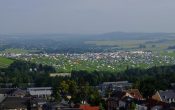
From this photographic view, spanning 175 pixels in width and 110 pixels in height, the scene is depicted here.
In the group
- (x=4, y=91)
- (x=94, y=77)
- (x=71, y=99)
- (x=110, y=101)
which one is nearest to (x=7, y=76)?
(x=94, y=77)

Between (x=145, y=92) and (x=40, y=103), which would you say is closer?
(x=40, y=103)

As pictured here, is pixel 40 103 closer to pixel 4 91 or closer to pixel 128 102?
pixel 128 102

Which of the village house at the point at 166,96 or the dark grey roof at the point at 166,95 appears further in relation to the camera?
the dark grey roof at the point at 166,95

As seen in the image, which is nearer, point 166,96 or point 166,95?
point 166,96

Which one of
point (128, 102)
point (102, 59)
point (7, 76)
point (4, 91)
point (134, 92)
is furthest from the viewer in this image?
point (102, 59)

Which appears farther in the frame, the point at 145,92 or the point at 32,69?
the point at 32,69

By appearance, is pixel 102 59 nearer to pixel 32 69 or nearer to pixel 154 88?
pixel 32 69

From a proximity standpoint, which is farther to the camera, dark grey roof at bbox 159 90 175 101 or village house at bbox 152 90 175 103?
dark grey roof at bbox 159 90 175 101

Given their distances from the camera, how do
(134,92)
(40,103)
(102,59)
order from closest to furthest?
(40,103), (134,92), (102,59)

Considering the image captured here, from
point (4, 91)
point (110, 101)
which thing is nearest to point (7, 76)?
point (4, 91)
